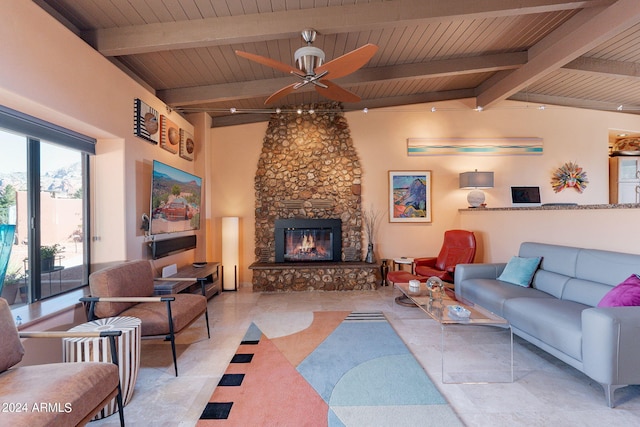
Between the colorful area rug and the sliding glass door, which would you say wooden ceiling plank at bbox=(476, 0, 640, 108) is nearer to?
the colorful area rug

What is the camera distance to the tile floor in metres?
1.87

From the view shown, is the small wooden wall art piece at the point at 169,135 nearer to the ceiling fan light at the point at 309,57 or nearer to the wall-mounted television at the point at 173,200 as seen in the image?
the wall-mounted television at the point at 173,200

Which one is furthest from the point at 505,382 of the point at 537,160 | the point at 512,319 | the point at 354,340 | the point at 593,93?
the point at 593,93

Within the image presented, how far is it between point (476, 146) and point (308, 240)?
357cm

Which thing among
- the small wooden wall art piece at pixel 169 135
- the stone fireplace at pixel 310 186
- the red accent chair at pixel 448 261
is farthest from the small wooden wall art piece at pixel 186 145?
the red accent chair at pixel 448 261

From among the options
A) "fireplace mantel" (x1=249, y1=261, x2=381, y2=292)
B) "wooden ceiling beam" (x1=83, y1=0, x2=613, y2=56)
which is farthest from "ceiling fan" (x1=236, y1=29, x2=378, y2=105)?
"fireplace mantel" (x1=249, y1=261, x2=381, y2=292)

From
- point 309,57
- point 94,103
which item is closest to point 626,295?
point 309,57

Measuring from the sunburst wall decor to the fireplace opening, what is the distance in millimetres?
4110

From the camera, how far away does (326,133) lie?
5387 mm

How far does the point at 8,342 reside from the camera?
157 centimetres

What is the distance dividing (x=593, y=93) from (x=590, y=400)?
5.52 meters

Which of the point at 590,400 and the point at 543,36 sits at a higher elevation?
Result: the point at 543,36

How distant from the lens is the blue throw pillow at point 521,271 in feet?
11.0

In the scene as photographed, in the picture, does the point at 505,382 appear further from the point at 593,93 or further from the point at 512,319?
the point at 593,93
